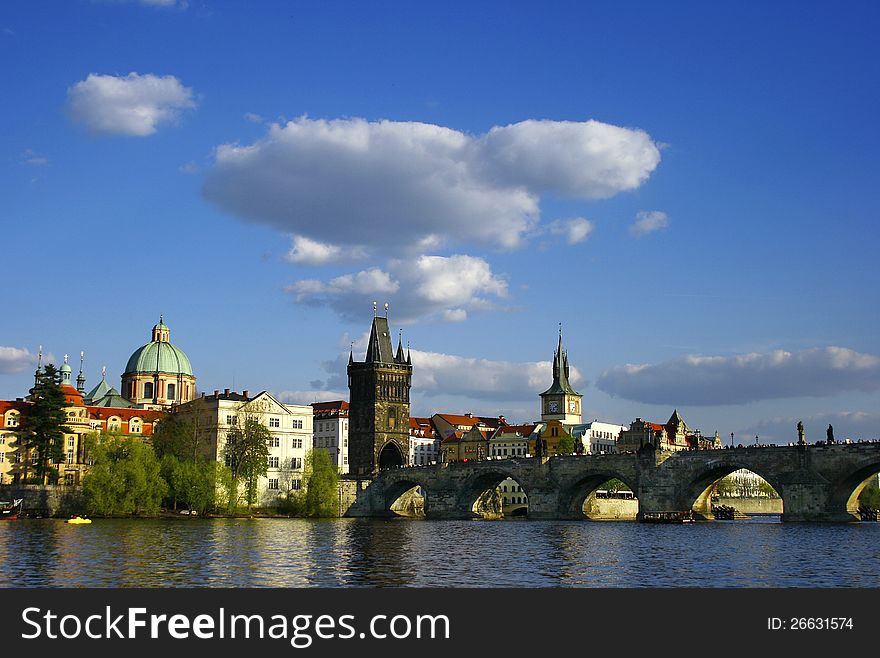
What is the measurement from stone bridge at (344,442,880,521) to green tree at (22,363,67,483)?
43.8 m

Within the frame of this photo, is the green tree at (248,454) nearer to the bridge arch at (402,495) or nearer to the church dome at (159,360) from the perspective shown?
the bridge arch at (402,495)

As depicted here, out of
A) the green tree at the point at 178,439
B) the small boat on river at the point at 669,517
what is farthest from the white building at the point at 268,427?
the small boat on river at the point at 669,517

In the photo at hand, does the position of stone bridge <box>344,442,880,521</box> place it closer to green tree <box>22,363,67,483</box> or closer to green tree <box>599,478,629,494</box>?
green tree <box>599,478,629,494</box>

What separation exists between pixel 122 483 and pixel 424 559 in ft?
198

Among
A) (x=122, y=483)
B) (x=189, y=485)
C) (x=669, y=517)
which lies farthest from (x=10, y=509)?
(x=669, y=517)

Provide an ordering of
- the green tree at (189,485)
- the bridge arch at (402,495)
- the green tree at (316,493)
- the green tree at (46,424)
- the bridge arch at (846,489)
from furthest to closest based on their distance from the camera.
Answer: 1. the bridge arch at (402,495)
2. the green tree at (316,493)
3. the green tree at (46,424)
4. the green tree at (189,485)
5. the bridge arch at (846,489)

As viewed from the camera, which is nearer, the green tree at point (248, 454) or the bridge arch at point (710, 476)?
the bridge arch at point (710, 476)

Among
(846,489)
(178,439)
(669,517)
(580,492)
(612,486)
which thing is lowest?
(669,517)

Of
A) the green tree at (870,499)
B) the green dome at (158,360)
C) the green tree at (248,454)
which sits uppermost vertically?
the green dome at (158,360)

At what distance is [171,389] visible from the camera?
550 ft

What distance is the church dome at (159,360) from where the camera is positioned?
167000 mm

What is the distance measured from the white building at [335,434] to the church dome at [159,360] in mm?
32556

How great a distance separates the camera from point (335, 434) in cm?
19412

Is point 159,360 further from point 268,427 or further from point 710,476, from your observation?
point 710,476
